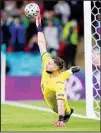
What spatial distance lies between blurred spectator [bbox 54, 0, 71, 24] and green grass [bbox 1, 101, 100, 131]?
27.6 feet

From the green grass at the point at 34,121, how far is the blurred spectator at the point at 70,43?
6.78 m

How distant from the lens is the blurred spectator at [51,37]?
21125 millimetres

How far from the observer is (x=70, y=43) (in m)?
21.4

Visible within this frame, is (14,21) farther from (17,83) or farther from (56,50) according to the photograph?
(17,83)

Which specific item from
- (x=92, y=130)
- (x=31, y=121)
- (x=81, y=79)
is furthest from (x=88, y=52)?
(x=81, y=79)

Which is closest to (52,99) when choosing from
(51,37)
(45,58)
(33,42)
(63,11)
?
(45,58)

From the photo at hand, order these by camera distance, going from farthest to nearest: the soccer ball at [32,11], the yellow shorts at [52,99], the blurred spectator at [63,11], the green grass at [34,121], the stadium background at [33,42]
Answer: the blurred spectator at [63,11] < the stadium background at [33,42] < the soccer ball at [32,11] < the green grass at [34,121] < the yellow shorts at [52,99]

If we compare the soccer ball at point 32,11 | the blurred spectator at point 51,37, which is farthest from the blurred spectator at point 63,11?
the soccer ball at point 32,11

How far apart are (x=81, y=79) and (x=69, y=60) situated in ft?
10.9

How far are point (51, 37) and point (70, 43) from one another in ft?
2.18

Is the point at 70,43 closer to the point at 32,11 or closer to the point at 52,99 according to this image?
the point at 32,11

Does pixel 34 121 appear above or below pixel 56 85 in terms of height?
below

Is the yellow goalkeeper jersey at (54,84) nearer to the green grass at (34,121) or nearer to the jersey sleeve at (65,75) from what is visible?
the jersey sleeve at (65,75)

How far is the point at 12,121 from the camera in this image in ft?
38.1
